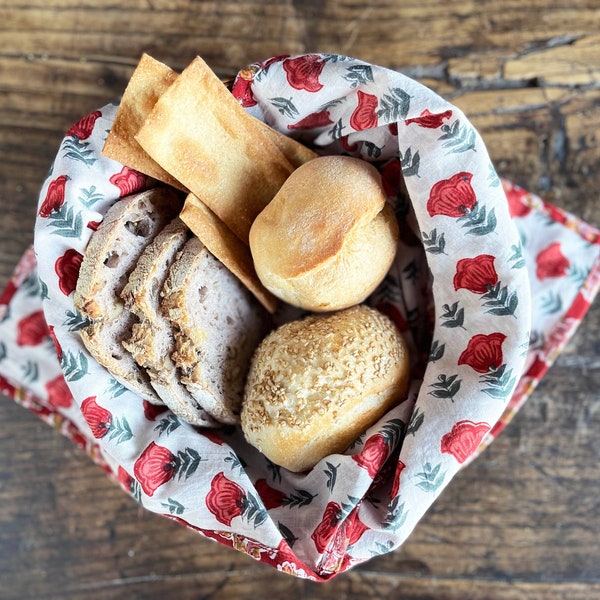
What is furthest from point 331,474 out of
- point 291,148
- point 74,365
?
point 291,148

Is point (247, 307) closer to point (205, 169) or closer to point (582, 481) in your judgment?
point (205, 169)

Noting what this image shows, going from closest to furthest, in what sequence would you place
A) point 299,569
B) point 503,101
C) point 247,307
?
point 299,569, point 247,307, point 503,101

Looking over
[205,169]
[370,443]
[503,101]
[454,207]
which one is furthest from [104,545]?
[503,101]

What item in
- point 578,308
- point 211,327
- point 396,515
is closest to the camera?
point 396,515

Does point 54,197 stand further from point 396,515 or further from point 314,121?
point 396,515

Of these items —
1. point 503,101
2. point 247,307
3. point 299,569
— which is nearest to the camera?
point 299,569

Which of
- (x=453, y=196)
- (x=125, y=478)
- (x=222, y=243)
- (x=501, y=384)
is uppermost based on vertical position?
(x=453, y=196)
